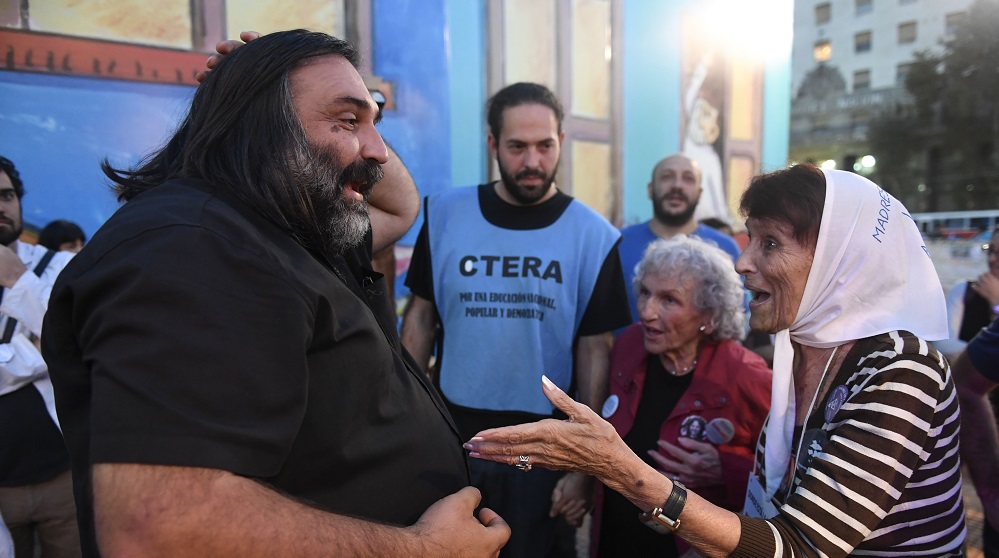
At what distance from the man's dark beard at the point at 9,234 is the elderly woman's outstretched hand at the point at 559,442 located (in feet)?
8.05

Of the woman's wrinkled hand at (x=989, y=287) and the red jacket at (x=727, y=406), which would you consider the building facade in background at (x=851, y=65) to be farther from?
the red jacket at (x=727, y=406)

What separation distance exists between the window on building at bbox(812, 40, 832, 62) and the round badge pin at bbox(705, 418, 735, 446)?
47.3 m

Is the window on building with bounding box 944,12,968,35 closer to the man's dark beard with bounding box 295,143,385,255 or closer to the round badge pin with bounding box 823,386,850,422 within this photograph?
the round badge pin with bounding box 823,386,850,422

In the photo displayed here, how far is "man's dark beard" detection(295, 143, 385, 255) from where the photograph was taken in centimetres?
126

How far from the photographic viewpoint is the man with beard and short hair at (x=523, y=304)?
2.50 metres

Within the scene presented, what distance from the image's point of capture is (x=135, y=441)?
2.70 feet

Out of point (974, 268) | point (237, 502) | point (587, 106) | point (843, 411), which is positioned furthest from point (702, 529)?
point (974, 268)

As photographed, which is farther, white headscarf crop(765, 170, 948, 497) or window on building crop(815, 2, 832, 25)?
window on building crop(815, 2, 832, 25)

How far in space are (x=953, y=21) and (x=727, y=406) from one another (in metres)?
40.6

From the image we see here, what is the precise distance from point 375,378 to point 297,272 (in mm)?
253

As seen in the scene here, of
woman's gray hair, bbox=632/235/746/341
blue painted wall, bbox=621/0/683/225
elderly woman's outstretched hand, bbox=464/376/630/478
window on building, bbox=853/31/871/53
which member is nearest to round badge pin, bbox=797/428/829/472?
elderly woman's outstretched hand, bbox=464/376/630/478

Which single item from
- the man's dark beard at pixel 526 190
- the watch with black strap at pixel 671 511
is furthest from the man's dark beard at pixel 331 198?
the man's dark beard at pixel 526 190

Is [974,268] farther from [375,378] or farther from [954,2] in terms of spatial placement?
[954,2]

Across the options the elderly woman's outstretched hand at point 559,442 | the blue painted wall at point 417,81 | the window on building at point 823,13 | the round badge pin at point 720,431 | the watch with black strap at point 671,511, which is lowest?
the round badge pin at point 720,431
